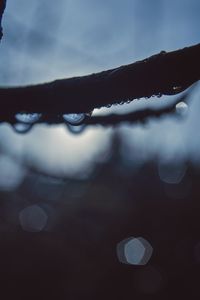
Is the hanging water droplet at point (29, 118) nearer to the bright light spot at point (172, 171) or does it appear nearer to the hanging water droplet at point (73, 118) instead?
the hanging water droplet at point (73, 118)

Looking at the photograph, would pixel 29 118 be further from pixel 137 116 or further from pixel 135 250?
pixel 135 250

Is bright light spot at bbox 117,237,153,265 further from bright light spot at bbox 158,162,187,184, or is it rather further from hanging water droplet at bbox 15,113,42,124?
hanging water droplet at bbox 15,113,42,124

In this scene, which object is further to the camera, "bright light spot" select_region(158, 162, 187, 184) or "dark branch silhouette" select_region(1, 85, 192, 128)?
"bright light spot" select_region(158, 162, 187, 184)

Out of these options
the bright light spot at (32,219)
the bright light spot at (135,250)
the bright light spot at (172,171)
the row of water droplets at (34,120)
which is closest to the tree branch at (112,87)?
the row of water droplets at (34,120)

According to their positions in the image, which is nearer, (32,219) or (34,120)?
(34,120)

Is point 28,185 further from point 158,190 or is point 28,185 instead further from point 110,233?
point 110,233

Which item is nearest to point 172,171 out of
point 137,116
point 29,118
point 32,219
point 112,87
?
point 32,219

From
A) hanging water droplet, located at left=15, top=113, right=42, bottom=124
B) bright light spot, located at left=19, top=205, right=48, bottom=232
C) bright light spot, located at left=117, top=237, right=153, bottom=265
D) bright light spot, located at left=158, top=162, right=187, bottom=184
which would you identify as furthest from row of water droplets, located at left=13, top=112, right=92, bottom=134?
bright light spot, located at left=158, top=162, right=187, bottom=184
